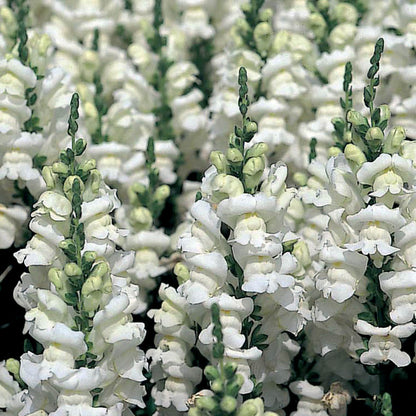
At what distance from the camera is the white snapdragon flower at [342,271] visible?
2455 mm

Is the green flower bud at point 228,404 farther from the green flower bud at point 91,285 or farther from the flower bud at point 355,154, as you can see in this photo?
the flower bud at point 355,154

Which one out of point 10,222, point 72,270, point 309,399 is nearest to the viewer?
point 72,270

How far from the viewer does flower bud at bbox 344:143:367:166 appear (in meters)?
2.45

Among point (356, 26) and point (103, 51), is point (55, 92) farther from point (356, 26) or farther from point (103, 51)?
point (356, 26)

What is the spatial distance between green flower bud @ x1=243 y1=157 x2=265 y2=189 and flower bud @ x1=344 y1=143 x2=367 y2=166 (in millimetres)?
240

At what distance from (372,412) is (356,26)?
5.07 feet

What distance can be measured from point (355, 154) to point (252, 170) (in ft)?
0.94

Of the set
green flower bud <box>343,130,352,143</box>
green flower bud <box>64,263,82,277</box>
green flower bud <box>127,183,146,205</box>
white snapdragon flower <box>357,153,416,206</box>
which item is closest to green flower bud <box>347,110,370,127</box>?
white snapdragon flower <box>357,153,416,206</box>

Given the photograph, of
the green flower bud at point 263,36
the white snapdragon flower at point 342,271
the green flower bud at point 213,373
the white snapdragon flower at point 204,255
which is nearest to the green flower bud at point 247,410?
the green flower bud at point 213,373

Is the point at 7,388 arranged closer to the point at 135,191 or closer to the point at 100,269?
the point at 100,269

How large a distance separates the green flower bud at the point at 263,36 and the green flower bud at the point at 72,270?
130cm

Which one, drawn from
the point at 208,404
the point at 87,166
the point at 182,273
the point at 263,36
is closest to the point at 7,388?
the point at 182,273

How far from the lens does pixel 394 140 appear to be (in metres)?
2.45

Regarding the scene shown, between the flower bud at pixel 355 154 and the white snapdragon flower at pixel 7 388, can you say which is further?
the white snapdragon flower at pixel 7 388
